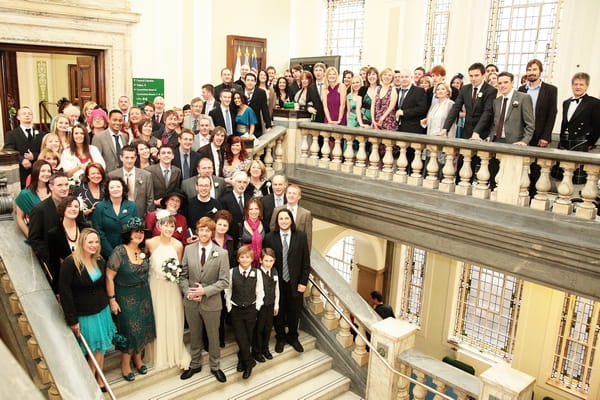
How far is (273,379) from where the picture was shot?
590 cm

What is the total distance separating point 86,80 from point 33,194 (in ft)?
24.6

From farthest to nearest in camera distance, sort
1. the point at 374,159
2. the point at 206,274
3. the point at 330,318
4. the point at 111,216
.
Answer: the point at 374,159 < the point at 330,318 < the point at 206,274 < the point at 111,216

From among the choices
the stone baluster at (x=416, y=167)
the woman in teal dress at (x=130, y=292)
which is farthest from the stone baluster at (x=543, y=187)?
the woman in teal dress at (x=130, y=292)

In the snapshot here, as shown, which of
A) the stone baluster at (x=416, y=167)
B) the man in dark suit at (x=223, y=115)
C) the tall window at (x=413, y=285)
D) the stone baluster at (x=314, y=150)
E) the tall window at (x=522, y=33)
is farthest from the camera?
the tall window at (x=413, y=285)

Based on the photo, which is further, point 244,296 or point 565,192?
point 565,192

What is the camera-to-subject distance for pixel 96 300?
4.84m

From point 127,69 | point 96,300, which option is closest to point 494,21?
point 127,69

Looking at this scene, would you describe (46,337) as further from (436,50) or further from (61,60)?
(61,60)

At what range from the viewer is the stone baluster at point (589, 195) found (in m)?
5.77

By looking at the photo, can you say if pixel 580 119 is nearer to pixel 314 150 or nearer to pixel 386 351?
pixel 386 351

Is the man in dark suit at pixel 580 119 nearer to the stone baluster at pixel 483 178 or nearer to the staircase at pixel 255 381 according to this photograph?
the stone baluster at pixel 483 178

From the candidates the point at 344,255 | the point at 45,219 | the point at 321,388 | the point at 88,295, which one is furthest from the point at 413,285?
the point at 45,219

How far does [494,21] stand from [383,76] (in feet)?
18.4

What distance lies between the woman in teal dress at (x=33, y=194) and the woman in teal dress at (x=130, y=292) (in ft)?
2.93
